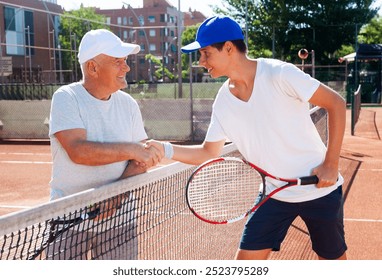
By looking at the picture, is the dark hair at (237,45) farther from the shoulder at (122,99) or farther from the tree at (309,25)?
the tree at (309,25)

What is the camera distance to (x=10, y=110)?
576 inches

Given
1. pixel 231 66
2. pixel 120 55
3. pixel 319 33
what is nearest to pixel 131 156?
pixel 120 55

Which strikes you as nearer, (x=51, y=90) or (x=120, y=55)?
(x=120, y=55)

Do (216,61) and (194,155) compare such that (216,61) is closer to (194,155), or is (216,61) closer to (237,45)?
(237,45)

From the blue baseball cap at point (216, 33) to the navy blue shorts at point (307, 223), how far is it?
2.67 ft

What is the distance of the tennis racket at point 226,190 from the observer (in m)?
2.77

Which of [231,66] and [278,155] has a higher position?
[231,66]

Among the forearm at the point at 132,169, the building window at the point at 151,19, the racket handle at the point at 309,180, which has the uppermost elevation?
the building window at the point at 151,19

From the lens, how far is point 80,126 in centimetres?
246

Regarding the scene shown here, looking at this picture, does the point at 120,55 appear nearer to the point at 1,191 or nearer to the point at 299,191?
the point at 299,191

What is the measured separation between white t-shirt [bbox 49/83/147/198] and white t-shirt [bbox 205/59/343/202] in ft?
1.81

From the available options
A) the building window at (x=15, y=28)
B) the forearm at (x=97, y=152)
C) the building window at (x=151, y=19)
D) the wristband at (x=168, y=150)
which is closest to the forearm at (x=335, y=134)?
the wristband at (x=168, y=150)
